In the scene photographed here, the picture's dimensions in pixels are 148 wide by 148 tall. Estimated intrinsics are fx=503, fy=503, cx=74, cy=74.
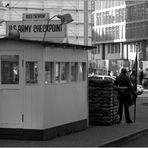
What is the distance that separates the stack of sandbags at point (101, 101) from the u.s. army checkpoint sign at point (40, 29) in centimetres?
193

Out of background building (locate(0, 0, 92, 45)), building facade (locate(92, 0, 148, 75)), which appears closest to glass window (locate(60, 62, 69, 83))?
background building (locate(0, 0, 92, 45))

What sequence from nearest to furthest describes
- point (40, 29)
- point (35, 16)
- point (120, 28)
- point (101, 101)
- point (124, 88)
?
1. point (40, 29)
2. point (35, 16)
3. point (101, 101)
4. point (124, 88)
5. point (120, 28)

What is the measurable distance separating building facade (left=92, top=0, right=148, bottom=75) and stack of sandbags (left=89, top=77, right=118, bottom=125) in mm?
76747

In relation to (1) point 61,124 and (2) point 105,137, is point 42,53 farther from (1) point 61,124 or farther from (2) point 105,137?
(2) point 105,137

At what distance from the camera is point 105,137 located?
12328mm

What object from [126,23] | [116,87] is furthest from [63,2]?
[116,87]

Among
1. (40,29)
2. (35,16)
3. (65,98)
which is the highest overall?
(35,16)

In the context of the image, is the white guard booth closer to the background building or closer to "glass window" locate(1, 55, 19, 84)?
"glass window" locate(1, 55, 19, 84)

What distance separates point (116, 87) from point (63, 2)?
61.3 metres

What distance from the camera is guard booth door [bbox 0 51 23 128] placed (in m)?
11.4

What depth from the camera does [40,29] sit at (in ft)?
45.2

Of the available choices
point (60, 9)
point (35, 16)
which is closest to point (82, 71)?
point (35, 16)

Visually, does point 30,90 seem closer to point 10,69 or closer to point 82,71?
point 10,69

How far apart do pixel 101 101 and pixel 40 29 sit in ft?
9.40
